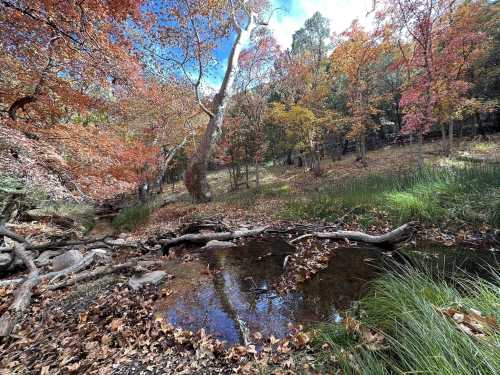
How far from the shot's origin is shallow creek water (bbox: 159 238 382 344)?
2518mm

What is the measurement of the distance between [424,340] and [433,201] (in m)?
5.10

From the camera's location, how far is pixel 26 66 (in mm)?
6402

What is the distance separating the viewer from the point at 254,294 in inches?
123

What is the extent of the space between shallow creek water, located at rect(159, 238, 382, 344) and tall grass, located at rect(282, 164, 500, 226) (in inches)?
71.3

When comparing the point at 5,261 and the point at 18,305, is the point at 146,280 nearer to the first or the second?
the point at 18,305

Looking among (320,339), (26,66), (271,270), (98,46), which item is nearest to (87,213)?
(26,66)

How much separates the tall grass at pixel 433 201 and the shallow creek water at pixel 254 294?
1810 mm

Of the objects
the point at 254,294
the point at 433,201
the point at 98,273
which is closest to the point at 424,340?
the point at 254,294

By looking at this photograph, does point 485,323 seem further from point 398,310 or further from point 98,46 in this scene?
point 98,46

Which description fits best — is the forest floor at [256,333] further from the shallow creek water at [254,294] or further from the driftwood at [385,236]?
the driftwood at [385,236]

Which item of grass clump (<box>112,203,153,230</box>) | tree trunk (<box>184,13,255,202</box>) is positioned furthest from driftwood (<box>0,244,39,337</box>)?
tree trunk (<box>184,13,255,202</box>)

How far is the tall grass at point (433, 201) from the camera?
15.0 feet

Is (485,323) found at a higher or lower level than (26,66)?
lower

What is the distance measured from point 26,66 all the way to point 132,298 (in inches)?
303
